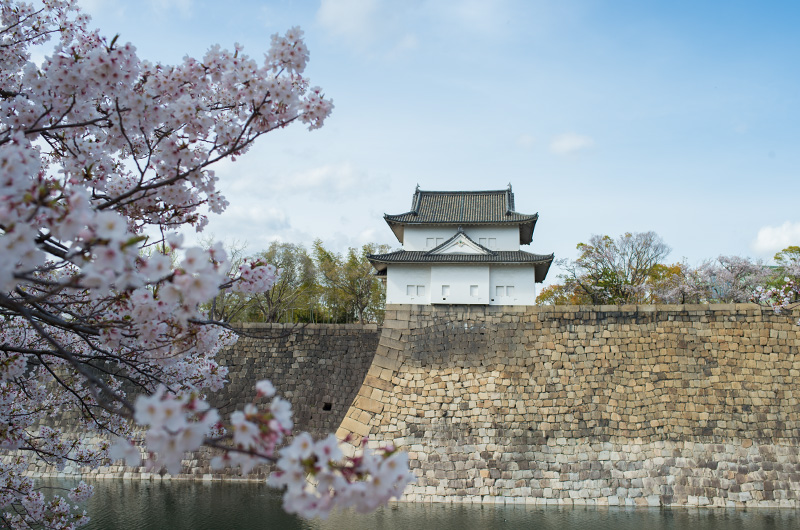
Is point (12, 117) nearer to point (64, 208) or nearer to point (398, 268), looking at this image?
point (64, 208)

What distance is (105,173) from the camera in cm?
364

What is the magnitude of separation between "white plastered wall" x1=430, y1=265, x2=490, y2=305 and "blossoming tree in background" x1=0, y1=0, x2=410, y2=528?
9.93 meters

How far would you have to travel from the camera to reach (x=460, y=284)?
15.0 meters

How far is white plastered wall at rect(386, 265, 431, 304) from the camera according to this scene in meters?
15.2

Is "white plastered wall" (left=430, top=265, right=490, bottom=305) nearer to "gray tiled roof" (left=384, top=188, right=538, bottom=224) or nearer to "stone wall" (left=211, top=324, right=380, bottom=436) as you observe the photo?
"gray tiled roof" (left=384, top=188, right=538, bottom=224)

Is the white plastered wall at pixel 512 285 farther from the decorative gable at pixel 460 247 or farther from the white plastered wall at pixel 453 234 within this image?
the white plastered wall at pixel 453 234

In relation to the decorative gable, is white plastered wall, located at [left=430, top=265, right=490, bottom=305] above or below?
below

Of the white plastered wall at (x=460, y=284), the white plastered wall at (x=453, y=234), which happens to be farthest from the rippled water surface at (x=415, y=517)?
the white plastered wall at (x=453, y=234)

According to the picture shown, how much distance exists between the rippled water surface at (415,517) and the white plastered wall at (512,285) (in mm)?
5301

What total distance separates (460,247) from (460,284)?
1075 mm

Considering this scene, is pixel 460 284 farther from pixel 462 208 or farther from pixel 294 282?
pixel 294 282

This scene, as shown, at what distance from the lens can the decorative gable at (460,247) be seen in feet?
50.2

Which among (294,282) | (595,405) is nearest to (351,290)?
(294,282)

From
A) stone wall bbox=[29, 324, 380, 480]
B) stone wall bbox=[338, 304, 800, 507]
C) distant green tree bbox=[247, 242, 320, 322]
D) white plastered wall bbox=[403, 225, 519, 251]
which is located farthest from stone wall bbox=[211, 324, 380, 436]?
distant green tree bbox=[247, 242, 320, 322]
